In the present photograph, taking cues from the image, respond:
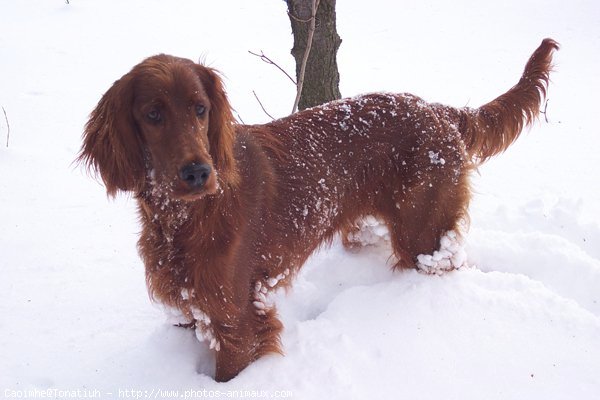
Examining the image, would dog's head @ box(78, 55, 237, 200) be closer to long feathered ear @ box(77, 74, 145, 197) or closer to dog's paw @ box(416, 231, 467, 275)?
long feathered ear @ box(77, 74, 145, 197)

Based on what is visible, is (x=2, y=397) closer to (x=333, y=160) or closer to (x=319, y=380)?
(x=319, y=380)

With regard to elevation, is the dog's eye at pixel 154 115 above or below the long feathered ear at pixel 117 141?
above

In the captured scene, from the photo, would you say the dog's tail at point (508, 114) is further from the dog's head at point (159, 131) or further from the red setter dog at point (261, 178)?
the dog's head at point (159, 131)

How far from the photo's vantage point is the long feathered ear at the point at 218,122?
7.14 ft

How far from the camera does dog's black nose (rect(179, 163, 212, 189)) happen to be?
188 centimetres

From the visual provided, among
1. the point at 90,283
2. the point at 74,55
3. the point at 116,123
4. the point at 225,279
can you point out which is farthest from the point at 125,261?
the point at 74,55

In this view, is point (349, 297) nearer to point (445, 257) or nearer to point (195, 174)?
point (445, 257)

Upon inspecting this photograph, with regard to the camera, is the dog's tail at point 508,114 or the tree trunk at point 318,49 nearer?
the dog's tail at point 508,114

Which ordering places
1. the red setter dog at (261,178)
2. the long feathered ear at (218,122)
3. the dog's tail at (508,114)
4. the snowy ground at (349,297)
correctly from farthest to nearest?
1. the dog's tail at (508,114)
2. the snowy ground at (349,297)
3. the long feathered ear at (218,122)
4. the red setter dog at (261,178)

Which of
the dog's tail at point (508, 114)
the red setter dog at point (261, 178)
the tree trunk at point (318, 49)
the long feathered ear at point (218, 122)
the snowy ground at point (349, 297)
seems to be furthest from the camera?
the tree trunk at point (318, 49)

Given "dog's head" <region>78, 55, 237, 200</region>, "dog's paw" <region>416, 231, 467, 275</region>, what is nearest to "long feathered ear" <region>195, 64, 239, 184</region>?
"dog's head" <region>78, 55, 237, 200</region>

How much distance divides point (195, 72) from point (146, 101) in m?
0.26

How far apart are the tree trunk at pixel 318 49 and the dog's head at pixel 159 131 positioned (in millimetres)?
1902

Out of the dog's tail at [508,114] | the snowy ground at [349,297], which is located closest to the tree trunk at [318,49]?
the snowy ground at [349,297]
